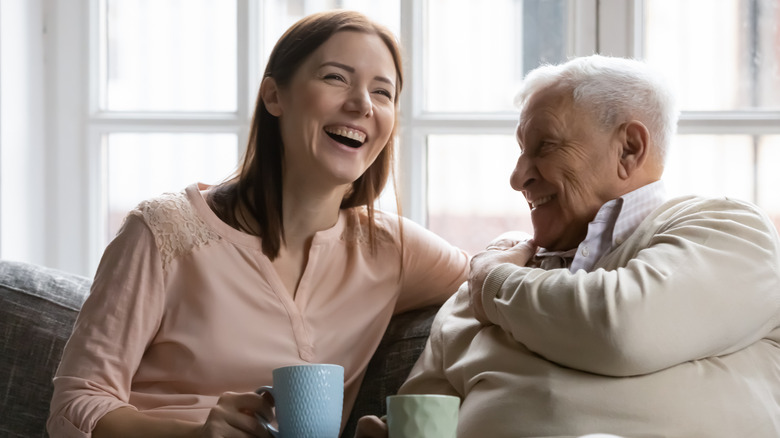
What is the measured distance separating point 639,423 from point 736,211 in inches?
15.8

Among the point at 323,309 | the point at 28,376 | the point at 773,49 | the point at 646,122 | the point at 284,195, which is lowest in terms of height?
the point at 28,376

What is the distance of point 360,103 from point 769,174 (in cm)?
142

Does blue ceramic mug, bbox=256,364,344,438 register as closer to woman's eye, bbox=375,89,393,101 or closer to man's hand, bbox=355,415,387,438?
man's hand, bbox=355,415,387,438

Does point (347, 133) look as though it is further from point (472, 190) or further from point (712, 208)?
point (472, 190)

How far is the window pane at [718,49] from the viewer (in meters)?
2.73

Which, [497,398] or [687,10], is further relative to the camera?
[687,10]

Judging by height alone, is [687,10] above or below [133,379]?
above

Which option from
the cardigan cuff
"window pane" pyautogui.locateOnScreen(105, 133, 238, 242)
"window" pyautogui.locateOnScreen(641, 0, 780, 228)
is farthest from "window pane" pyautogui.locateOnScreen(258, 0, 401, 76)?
the cardigan cuff

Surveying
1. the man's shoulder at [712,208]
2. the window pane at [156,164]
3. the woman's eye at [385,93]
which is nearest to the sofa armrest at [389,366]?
the woman's eye at [385,93]

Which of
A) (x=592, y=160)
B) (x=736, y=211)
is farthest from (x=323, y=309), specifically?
(x=736, y=211)

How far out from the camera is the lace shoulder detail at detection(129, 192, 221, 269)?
6.09 ft

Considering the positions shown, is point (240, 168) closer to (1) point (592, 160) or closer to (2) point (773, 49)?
(1) point (592, 160)

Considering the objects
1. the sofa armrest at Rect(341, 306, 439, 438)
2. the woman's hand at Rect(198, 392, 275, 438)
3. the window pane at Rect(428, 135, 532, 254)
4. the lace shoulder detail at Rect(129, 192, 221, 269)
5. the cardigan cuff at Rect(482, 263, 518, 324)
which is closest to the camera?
the woman's hand at Rect(198, 392, 275, 438)

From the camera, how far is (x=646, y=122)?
5.68 ft
